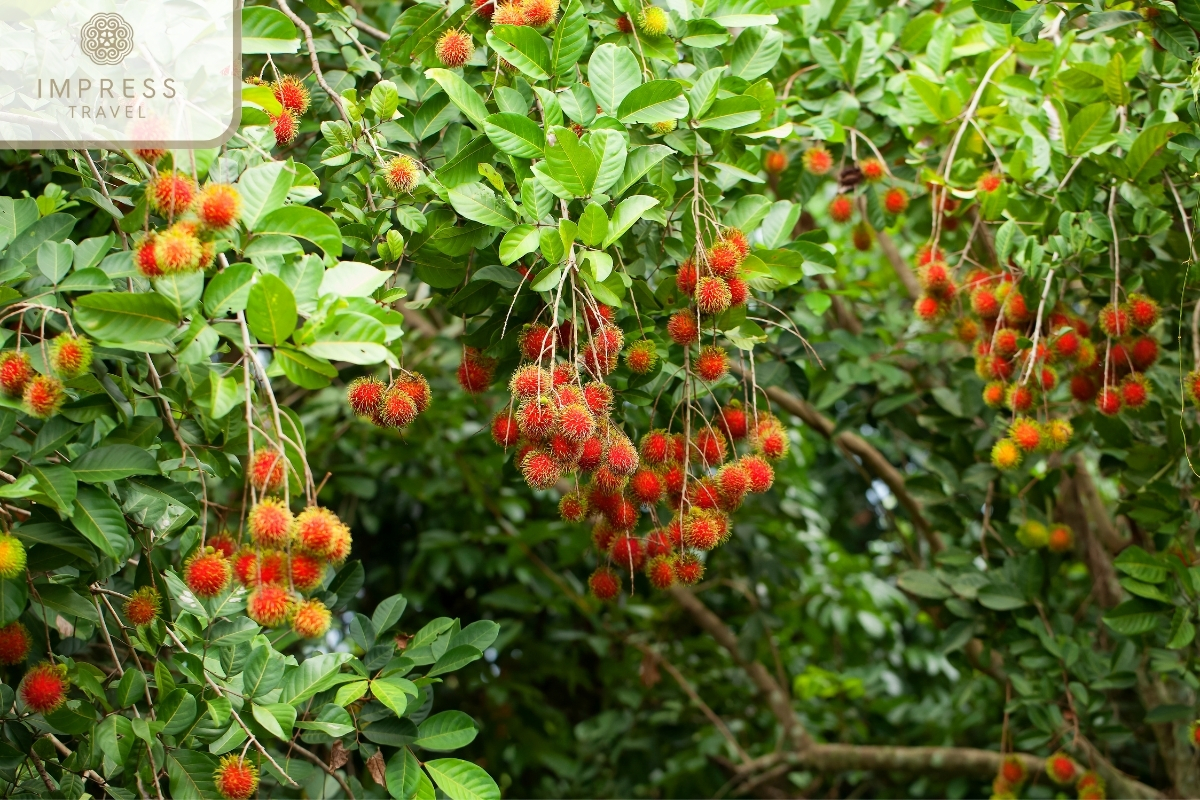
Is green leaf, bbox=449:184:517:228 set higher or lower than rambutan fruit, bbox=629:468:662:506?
higher

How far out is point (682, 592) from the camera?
329 centimetres

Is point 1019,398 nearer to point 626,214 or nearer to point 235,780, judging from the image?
point 626,214

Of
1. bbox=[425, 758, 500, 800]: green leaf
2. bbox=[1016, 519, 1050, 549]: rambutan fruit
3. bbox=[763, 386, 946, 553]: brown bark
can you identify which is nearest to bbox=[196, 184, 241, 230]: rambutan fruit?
bbox=[425, 758, 500, 800]: green leaf

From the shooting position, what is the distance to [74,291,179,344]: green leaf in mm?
1251

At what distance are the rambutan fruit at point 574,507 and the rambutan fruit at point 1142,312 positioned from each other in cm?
116

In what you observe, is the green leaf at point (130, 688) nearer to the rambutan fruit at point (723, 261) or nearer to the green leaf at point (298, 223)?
the green leaf at point (298, 223)

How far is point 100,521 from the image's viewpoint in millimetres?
1414

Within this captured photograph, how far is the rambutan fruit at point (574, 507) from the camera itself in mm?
1627

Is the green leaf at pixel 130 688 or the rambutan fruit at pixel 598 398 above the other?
the rambutan fruit at pixel 598 398

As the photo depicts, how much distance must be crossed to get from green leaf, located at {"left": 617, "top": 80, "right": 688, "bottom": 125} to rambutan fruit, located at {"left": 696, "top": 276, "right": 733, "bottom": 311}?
0.27 meters

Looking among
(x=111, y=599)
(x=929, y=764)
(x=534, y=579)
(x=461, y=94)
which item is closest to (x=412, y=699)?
(x=111, y=599)

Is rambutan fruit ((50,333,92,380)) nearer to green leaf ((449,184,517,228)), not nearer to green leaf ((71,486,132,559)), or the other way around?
green leaf ((71,486,132,559))

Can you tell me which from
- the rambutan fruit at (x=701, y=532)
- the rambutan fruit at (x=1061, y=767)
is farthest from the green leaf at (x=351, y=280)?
the rambutan fruit at (x=1061, y=767)

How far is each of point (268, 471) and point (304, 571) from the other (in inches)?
5.0
